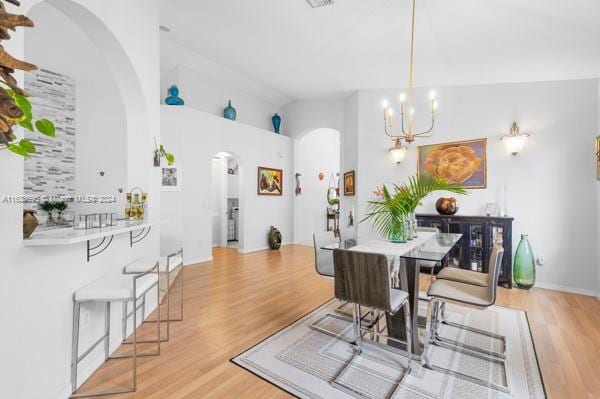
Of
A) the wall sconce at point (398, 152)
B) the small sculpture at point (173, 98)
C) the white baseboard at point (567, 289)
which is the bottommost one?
the white baseboard at point (567, 289)

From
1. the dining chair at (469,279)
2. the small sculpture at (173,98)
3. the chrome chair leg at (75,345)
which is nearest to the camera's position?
the chrome chair leg at (75,345)

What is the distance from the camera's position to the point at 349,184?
5863 millimetres

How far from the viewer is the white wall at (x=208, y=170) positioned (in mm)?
4992

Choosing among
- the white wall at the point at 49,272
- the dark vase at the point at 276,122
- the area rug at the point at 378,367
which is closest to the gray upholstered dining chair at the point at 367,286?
the area rug at the point at 378,367

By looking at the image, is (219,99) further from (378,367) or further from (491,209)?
(378,367)

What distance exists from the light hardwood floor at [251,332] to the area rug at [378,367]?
10 cm

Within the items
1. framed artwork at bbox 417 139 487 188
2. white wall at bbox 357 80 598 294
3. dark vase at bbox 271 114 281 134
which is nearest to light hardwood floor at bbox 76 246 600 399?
white wall at bbox 357 80 598 294

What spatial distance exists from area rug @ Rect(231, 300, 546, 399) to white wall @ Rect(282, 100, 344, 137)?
4728 mm

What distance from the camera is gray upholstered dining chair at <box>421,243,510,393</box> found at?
206cm

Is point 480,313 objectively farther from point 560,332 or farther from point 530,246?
point 530,246

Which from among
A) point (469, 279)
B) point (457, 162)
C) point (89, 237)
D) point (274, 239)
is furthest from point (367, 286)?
point (274, 239)

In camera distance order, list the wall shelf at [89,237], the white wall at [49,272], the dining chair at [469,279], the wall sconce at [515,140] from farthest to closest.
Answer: the wall sconce at [515,140] → the dining chair at [469,279] → the wall shelf at [89,237] → the white wall at [49,272]

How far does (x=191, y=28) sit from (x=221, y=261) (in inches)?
150

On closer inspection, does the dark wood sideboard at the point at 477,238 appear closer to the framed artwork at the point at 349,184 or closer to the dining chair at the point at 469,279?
the framed artwork at the point at 349,184
